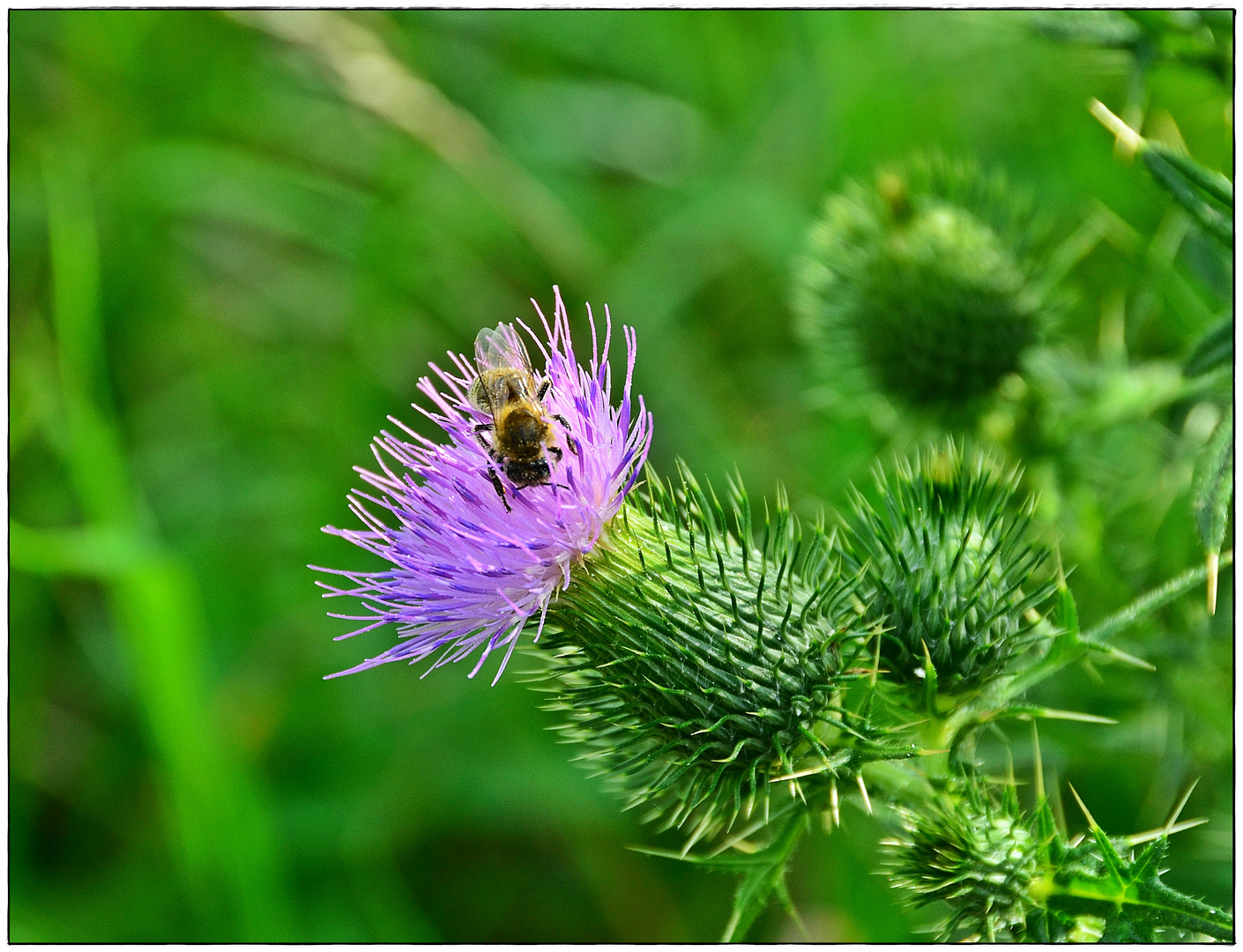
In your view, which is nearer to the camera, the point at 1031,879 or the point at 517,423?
the point at 1031,879

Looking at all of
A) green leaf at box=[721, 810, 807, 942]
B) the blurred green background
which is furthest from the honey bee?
the blurred green background

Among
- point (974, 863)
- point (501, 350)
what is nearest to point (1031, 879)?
point (974, 863)

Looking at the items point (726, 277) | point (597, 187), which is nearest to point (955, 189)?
point (726, 277)

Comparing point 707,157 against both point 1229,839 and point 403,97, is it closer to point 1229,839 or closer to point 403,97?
point 403,97

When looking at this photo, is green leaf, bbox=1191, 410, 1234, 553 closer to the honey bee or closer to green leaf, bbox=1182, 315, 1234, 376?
green leaf, bbox=1182, 315, 1234, 376

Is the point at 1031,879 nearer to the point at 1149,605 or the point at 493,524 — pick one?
the point at 1149,605

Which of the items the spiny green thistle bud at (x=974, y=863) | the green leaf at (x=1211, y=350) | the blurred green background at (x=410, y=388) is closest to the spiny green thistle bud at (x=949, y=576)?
the spiny green thistle bud at (x=974, y=863)

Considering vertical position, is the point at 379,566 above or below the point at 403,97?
below
